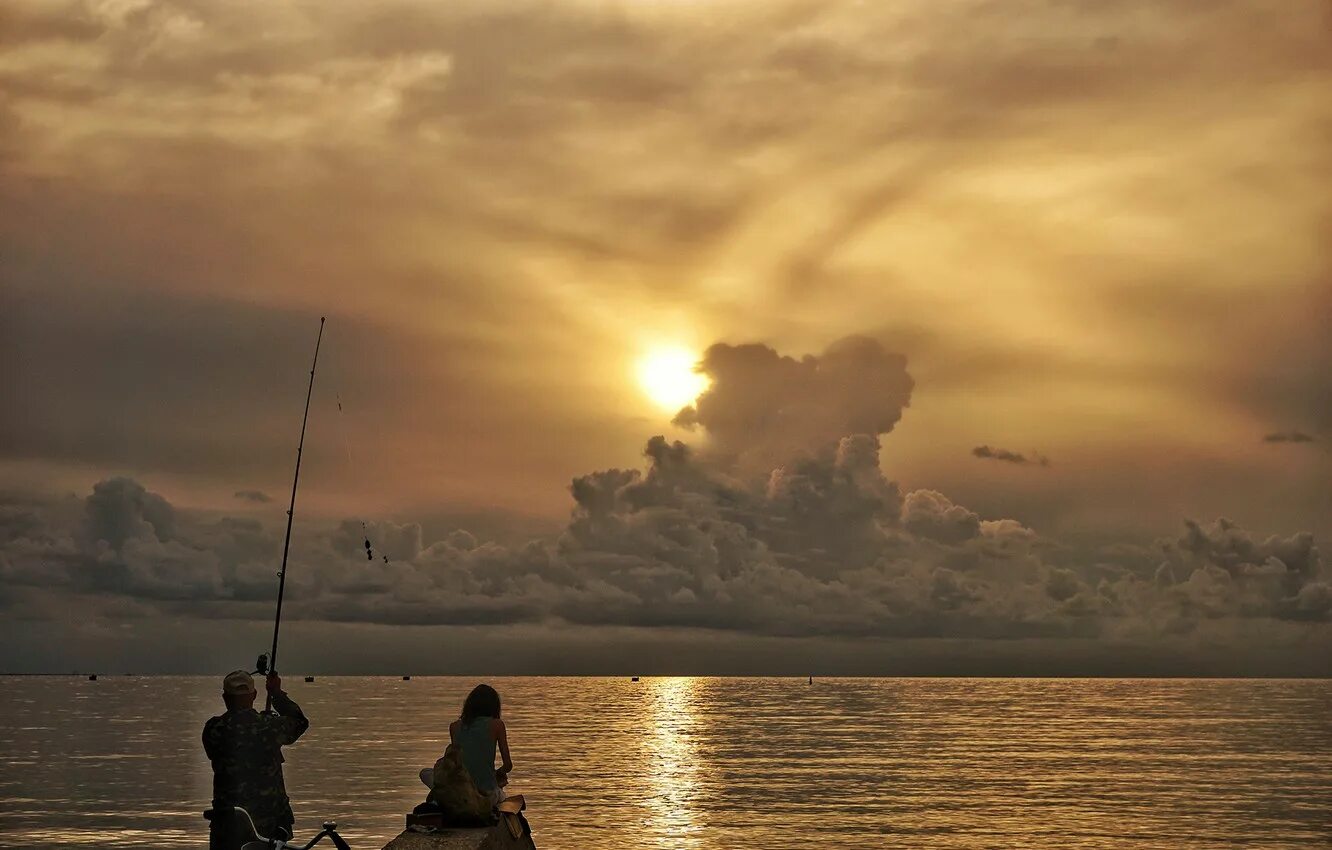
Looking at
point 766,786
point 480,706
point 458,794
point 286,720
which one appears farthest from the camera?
point 766,786

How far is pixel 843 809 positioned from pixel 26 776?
113 feet

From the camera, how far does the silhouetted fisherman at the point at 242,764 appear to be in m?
12.8

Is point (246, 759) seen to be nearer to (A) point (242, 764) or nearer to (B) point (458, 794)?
(A) point (242, 764)

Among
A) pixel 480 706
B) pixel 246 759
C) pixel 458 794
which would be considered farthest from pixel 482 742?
pixel 246 759

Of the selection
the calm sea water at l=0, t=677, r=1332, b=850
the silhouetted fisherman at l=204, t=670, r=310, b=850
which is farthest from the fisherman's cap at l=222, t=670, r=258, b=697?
the calm sea water at l=0, t=677, r=1332, b=850

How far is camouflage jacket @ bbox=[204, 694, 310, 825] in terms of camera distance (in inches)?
506

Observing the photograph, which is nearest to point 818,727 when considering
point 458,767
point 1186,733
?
point 1186,733

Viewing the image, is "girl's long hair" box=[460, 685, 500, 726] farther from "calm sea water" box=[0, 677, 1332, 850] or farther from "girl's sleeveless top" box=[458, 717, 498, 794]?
"calm sea water" box=[0, 677, 1332, 850]

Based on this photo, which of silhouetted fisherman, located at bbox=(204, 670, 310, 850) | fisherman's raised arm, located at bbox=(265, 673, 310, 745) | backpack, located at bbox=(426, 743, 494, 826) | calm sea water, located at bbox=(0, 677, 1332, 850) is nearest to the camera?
backpack, located at bbox=(426, 743, 494, 826)

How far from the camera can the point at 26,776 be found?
57.3m

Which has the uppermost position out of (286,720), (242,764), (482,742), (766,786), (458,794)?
(286,720)

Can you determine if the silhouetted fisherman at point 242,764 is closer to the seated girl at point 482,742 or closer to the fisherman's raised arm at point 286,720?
the fisherman's raised arm at point 286,720

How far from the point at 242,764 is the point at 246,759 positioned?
0.18ft

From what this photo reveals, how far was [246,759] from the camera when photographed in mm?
12898
